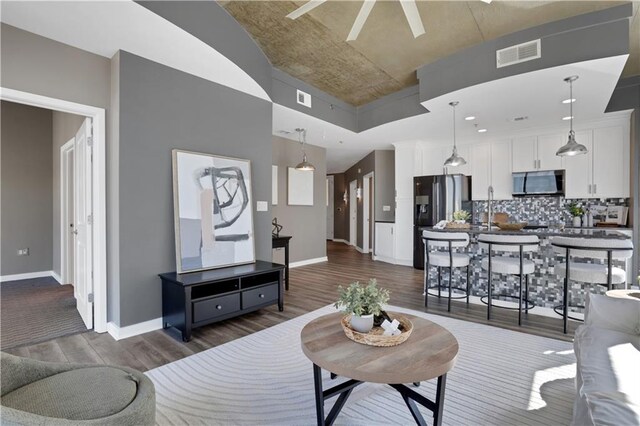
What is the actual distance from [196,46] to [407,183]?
5.18m

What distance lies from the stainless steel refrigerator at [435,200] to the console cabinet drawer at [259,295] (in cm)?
375

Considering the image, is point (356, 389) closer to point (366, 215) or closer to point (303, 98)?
point (303, 98)

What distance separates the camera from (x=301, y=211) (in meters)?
6.74

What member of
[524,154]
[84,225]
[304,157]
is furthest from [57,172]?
[524,154]

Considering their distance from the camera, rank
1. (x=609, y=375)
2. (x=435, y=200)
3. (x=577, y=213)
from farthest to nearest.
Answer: (x=435, y=200) < (x=577, y=213) < (x=609, y=375)

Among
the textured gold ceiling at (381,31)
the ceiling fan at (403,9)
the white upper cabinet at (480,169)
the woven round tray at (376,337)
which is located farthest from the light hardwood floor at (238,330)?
the textured gold ceiling at (381,31)

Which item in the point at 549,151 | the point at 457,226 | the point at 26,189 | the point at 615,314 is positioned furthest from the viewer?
the point at 549,151

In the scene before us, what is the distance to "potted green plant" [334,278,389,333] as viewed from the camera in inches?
68.1

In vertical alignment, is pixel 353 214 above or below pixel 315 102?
below

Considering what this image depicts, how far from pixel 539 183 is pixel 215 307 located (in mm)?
5975

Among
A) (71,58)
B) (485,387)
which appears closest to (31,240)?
(71,58)

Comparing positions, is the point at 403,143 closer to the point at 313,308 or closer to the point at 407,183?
the point at 407,183

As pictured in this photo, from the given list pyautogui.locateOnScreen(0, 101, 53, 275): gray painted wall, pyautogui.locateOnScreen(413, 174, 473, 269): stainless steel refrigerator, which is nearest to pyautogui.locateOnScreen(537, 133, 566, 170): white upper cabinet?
pyautogui.locateOnScreen(413, 174, 473, 269): stainless steel refrigerator

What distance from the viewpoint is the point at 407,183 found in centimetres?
683
